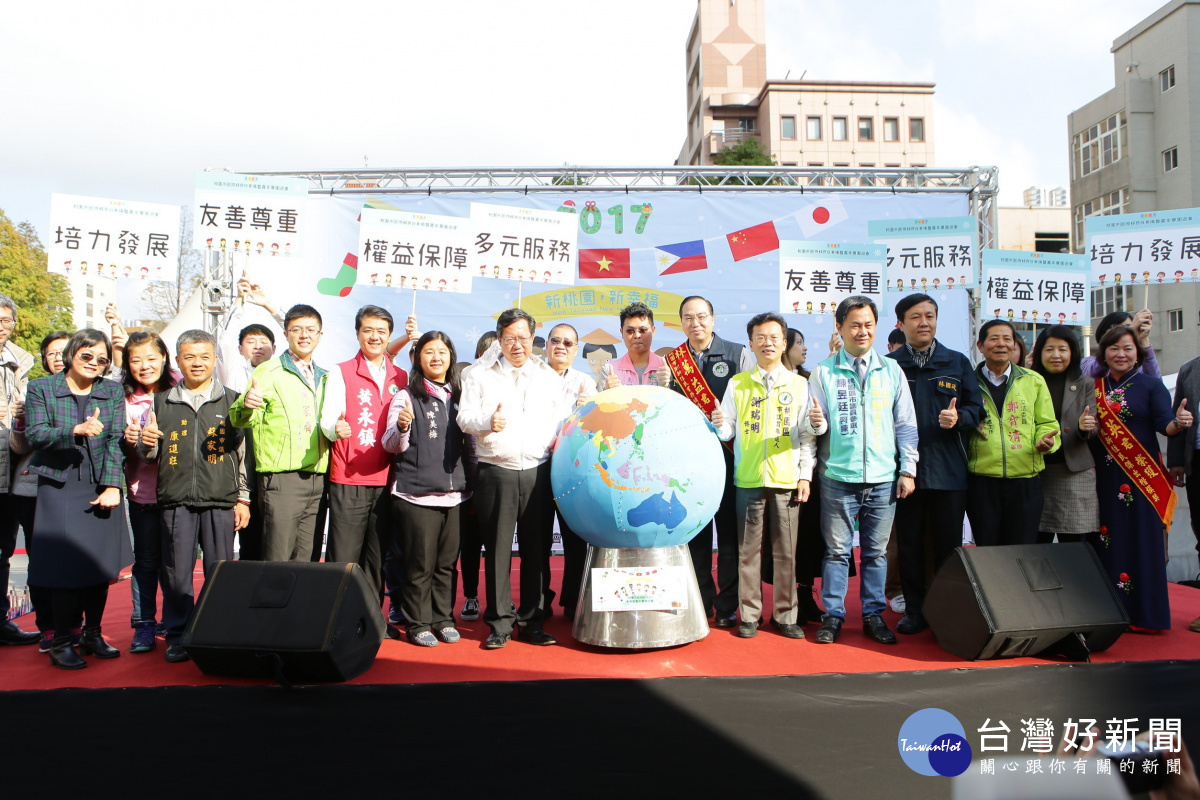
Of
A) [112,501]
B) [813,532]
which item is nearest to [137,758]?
[112,501]

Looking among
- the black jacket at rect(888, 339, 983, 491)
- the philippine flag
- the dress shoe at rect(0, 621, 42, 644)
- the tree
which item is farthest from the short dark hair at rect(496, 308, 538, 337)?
the tree

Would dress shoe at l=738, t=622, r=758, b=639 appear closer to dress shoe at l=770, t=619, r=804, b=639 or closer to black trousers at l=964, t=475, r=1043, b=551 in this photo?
dress shoe at l=770, t=619, r=804, b=639

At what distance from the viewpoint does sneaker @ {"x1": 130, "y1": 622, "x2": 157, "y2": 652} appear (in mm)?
4082

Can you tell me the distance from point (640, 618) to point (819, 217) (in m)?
5.01

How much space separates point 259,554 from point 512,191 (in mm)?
4216

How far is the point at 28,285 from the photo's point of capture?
72.2 feet

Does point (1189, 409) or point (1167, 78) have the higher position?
point (1167, 78)

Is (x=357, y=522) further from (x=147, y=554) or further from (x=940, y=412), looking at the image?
(x=940, y=412)

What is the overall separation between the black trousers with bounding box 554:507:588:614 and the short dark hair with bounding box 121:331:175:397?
239 cm

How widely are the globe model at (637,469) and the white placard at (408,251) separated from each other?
90.3 inches

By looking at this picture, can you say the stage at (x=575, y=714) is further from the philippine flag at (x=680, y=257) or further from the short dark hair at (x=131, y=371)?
the philippine flag at (x=680, y=257)

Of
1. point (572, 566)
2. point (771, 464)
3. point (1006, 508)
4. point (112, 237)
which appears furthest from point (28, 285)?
point (1006, 508)

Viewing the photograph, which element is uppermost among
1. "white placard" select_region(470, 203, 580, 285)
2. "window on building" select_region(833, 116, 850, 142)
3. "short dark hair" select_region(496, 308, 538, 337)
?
"window on building" select_region(833, 116, 850, 142)

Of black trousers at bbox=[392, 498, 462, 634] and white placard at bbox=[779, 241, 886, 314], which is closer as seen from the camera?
black trousers at bbox=[392, 498, 462, 634]
